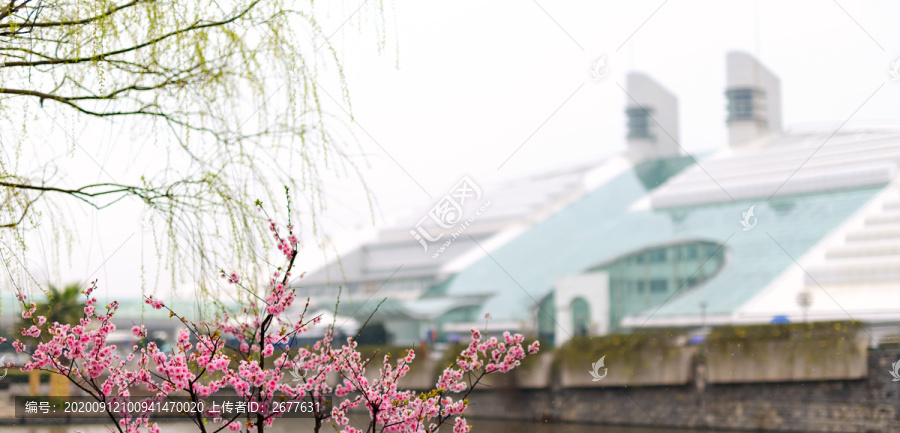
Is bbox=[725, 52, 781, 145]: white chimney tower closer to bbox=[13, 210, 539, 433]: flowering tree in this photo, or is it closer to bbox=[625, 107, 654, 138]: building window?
bbox=[625, 107, 654, 138]: building window

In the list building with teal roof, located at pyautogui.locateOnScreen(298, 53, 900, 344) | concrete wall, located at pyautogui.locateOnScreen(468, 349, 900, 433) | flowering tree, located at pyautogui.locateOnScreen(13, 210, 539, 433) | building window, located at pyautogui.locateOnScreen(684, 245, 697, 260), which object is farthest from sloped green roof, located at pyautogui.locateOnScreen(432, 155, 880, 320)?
flowering tree, located at pyautogui.locateOnScreen(13, 210, 539, 433)

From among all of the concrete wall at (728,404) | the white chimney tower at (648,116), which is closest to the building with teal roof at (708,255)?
the concrete wall at (728,404)

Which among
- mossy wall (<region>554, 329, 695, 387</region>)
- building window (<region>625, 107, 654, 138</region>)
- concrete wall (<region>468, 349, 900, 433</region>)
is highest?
building window (<region>625, 107, 654, 138</region>)

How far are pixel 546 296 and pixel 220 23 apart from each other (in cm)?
1567

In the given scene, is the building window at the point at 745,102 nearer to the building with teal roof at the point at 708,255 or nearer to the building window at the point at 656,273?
the building with teal roof at the point at 708,255

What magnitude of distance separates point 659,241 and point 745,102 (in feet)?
32.8

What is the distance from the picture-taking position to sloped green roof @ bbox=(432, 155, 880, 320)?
14.6 meters

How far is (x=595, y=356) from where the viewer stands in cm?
970

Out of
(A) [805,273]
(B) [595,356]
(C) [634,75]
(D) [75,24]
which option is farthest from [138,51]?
(C) [634,75]

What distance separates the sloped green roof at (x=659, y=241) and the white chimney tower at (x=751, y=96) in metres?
3.59

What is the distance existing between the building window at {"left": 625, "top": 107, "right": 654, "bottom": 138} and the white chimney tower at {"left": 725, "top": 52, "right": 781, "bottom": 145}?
104 inches

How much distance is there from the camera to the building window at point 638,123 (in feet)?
Answer: 87.8

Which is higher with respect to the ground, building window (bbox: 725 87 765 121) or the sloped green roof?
building window (bbox: 725 87 765 121)

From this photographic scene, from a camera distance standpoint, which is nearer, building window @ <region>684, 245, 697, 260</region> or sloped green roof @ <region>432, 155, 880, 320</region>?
sloped green roof @ <region>432, 155, 880, 320</region>
